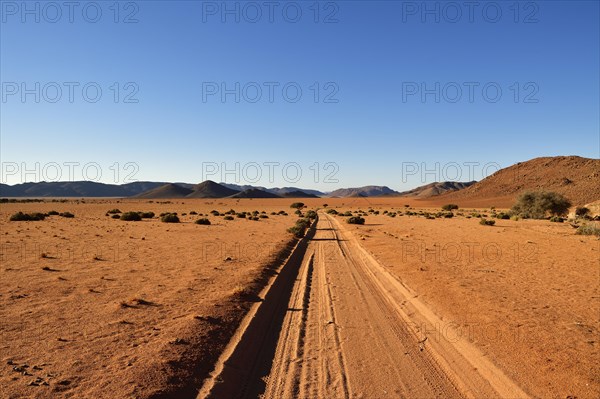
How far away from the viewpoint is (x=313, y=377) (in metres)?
6.37

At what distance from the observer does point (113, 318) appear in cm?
938

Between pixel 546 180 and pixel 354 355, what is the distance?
115159mm

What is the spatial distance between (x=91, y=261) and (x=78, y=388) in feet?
42.8

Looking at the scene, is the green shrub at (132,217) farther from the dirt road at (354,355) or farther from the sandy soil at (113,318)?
the dirt road at (354,355)

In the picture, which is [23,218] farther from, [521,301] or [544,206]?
[544,206]

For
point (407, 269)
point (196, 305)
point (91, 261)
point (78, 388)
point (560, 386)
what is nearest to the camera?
point (78, 388)

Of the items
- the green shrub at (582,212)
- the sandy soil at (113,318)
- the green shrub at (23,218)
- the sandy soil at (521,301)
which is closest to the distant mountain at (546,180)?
the green shrub at (582,212)

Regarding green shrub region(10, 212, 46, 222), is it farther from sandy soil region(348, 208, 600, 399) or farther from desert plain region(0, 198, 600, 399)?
sandy soil region(348, 208, 600, 399)

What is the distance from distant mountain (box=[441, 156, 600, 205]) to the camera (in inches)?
3344

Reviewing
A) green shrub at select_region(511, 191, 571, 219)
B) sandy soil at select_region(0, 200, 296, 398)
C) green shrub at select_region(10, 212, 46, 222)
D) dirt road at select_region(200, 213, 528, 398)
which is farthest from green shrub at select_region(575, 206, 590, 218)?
green shrub at select_region(10, 212, 46, 222)

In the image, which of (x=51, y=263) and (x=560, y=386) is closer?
(x=560, y=386)

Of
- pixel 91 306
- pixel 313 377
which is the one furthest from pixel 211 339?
pixel 91 306

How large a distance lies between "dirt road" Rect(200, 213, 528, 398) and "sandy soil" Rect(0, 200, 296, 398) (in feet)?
2.79

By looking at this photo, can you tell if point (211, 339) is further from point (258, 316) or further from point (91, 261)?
point (91, 261)
